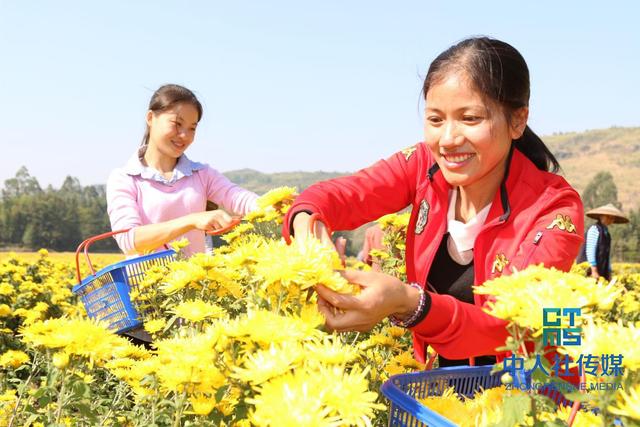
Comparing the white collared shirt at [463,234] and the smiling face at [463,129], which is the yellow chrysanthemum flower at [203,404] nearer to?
the smiling face at [463,129]

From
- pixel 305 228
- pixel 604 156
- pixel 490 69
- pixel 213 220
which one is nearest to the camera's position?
pixel 305 228

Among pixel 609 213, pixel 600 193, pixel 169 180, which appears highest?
pixel 169 180

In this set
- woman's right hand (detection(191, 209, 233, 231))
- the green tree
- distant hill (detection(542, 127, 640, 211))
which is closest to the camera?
woman's right hand (detection(191, 209, 233, 231))

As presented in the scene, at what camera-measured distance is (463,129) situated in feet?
5.95

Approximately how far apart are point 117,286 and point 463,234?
4.84ft

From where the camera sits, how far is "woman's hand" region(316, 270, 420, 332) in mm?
1279

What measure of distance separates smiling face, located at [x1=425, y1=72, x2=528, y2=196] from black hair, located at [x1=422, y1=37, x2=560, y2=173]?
32 mm

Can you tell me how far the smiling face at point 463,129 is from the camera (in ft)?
5.96

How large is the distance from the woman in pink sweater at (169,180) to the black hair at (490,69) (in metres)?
1.46

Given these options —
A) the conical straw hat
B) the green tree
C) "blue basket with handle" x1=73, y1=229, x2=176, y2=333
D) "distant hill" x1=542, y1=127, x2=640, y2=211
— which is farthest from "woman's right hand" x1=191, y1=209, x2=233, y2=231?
"distant hill" x1=542, y1=127, x2=640, y2=211

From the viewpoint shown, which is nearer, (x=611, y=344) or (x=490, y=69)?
(x=611, y=344)

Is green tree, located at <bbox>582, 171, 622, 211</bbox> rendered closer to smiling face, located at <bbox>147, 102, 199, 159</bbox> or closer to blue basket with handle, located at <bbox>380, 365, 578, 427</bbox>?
smiling face, located at <bbox>147, 102, 199, 159</bbox>

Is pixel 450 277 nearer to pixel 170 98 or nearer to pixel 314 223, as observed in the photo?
pixel 314 223

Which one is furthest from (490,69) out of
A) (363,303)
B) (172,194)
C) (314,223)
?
(172,194)
